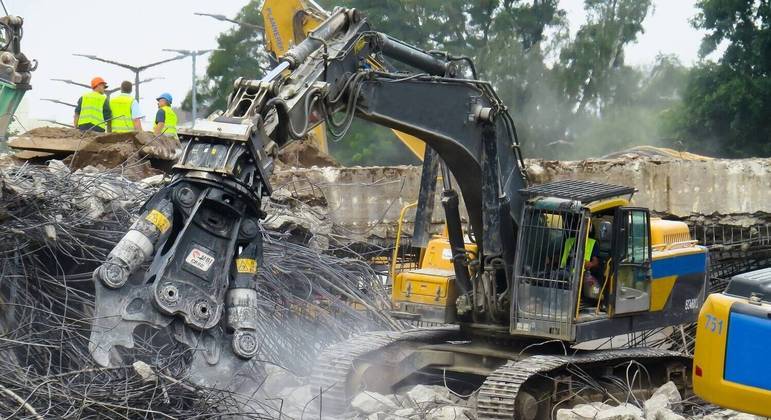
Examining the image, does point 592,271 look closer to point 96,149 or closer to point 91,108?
point 96,149

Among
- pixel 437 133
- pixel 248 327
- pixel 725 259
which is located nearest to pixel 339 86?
pixel 437 133

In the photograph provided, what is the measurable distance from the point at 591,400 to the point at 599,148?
23.3 m

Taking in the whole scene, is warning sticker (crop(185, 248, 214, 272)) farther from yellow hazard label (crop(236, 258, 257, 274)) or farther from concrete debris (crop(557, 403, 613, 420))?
concrete debris (crop(557, 403, 613, 420))

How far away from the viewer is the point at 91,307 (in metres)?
8.31

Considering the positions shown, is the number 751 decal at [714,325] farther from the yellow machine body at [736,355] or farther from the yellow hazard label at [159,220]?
the yellow hazard label at [159,220]

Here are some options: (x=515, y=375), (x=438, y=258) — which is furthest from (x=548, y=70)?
(x=515, y=375)

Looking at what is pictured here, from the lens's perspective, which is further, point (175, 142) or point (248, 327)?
point (175, 142)

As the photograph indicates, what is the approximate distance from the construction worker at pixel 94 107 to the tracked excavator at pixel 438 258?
5641 millimetres

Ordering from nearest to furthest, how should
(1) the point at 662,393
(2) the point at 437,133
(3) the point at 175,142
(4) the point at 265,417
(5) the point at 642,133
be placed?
(4) the point at 265,417, (2) the point at 437,133, (1) the point at 662,393, (3) the point at 175,142, (5) the point at 642,133

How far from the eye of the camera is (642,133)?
31281mm

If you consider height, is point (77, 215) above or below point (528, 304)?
above

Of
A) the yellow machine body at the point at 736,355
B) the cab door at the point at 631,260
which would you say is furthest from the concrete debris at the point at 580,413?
the yellow machine body at the point at 736,355

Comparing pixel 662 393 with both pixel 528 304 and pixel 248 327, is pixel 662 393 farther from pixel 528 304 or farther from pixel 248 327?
pixel 248 327

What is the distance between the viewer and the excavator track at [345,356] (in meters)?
9.12
